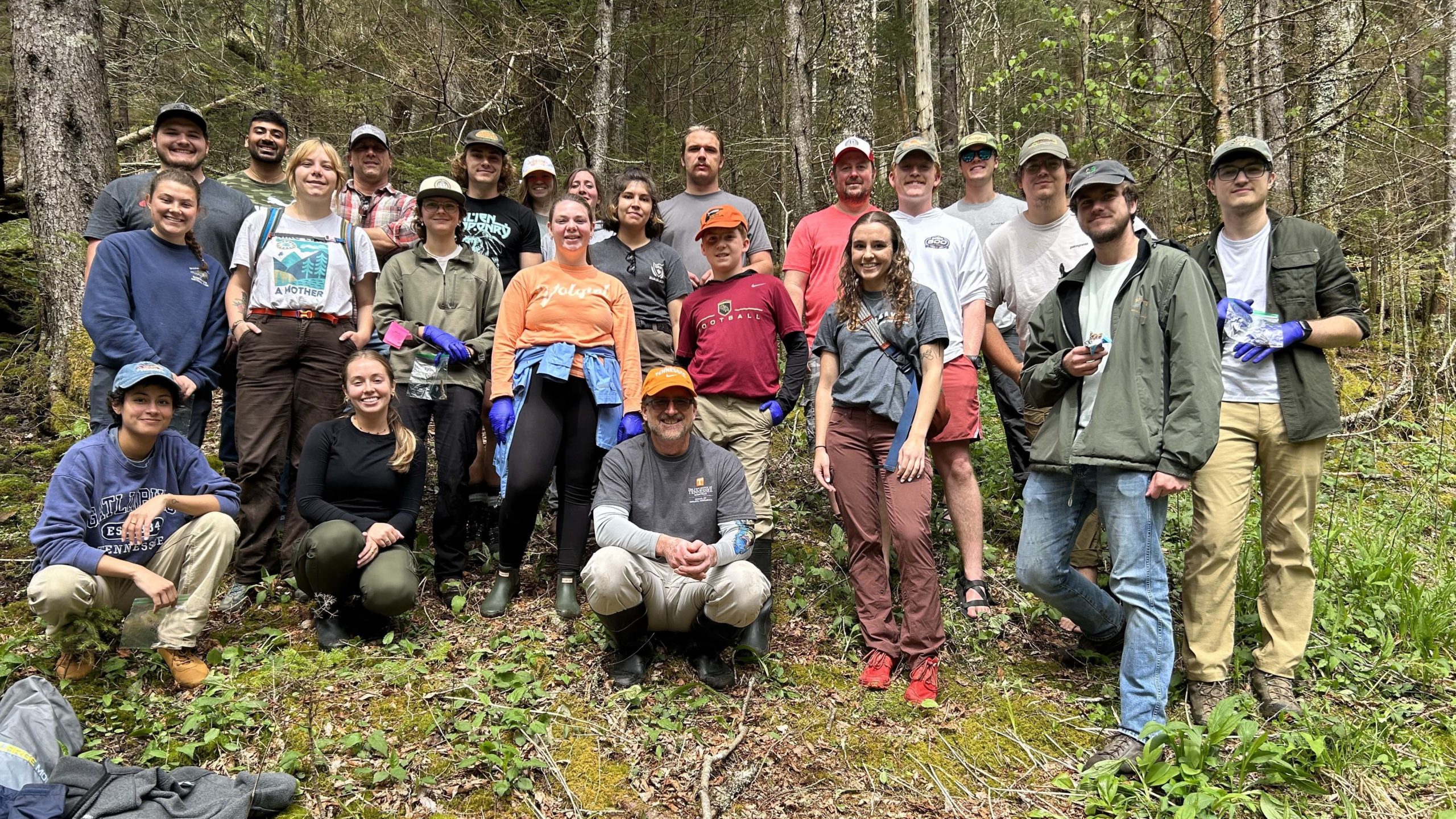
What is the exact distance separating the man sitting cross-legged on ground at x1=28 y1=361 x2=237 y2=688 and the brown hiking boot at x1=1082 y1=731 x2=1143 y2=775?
13.2 feet

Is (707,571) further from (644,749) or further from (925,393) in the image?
(925,393)

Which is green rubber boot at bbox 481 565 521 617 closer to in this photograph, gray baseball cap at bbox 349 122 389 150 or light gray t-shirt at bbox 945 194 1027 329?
gray baseball cap at bbox 349 122 389 150

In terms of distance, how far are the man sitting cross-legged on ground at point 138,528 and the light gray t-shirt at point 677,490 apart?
1.85 meters

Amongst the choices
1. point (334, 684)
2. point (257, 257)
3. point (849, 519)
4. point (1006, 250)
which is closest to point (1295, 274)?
point (1006, 250)

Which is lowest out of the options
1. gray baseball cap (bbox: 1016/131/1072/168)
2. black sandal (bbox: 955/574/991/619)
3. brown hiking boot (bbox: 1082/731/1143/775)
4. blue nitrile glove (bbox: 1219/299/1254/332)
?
brown hiking boot (bbox: 1082/731/1143/775)

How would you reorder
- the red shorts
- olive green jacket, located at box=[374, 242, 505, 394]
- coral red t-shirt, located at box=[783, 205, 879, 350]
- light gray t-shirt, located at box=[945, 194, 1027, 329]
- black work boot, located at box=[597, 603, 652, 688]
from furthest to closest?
light gray t-shirt, located at box=[945, 194, 1027, 329] < coral red t-shirt, located at box=[783, 205, 879, 350] < olive green jacket, located at box=[374, 242, 505, 394] < the red shorts < black work boot, located at box=[597, 603, 652, 688]

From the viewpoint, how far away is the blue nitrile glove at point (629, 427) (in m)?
4.51

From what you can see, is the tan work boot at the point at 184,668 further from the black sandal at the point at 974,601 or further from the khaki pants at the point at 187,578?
the black sandal at the point at 974,601

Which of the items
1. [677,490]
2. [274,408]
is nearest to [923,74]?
[677,490]

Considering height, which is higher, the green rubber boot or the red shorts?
the red shorts

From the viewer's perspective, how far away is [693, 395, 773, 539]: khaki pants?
4.56m

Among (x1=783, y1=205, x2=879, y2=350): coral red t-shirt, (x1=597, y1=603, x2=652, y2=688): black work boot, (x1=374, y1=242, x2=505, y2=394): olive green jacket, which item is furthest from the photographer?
(x1=783, y1=205, x2=879, y2=350): coral red t-shirt

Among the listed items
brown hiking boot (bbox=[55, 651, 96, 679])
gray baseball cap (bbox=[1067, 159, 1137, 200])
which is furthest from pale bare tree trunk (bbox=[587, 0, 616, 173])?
brown hiking boot (bbox=[55, 651, 96, 679])

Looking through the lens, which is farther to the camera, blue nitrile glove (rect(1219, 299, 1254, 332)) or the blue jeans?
blue nitrile glove (rect(1219, 299, 1254, 332))
